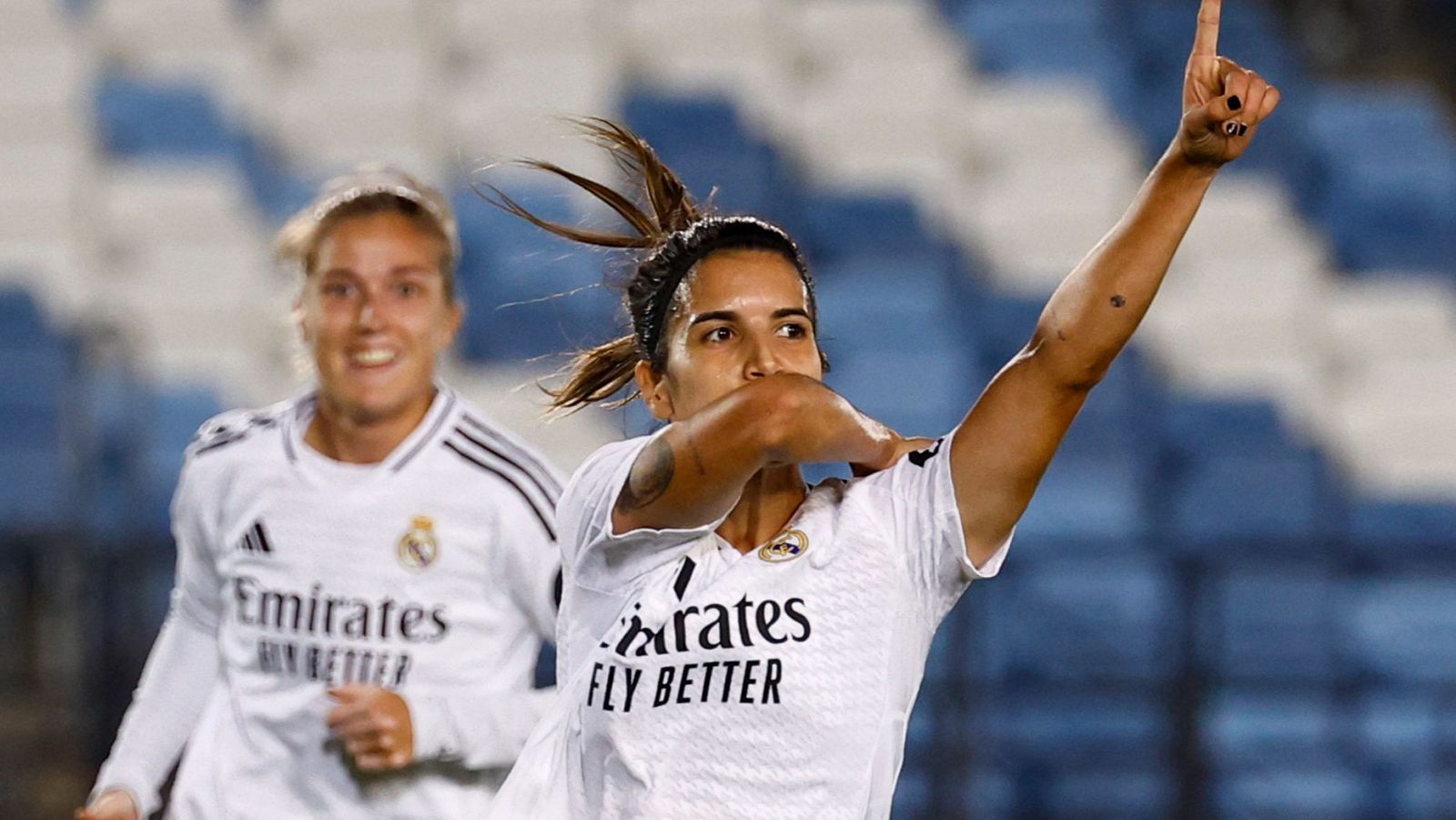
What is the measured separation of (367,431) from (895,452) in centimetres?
Result: 134

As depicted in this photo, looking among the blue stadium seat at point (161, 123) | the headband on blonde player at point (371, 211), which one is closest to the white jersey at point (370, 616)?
the headband on blonde player at point (371, 211)

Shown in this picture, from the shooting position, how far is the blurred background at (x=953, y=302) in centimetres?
568

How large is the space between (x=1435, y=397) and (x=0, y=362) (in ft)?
18.3

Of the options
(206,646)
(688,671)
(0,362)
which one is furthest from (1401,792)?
(0,362)

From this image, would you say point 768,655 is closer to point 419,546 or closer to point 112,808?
point 419,546

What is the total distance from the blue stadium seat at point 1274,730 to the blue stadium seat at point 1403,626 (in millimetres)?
428

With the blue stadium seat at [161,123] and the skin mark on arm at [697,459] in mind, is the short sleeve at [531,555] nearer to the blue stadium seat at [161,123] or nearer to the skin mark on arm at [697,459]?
the skin mark on arm at [697,459]

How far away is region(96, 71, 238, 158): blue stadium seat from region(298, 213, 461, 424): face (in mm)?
5553

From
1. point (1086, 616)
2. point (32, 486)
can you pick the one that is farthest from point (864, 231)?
point (32, 486)

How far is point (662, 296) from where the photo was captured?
2307 millimetres

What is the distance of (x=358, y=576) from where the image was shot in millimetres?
3121

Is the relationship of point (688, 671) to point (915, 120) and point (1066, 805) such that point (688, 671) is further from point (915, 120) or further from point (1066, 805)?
point (915, 120)

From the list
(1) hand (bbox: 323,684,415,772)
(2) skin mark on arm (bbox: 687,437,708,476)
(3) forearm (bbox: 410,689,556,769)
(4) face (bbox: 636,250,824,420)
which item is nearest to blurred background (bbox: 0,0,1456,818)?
(3) forearm (bbox: 410,689,556,769)

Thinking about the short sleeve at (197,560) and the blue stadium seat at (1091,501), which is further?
the blue stadium seat at (1091,501)
